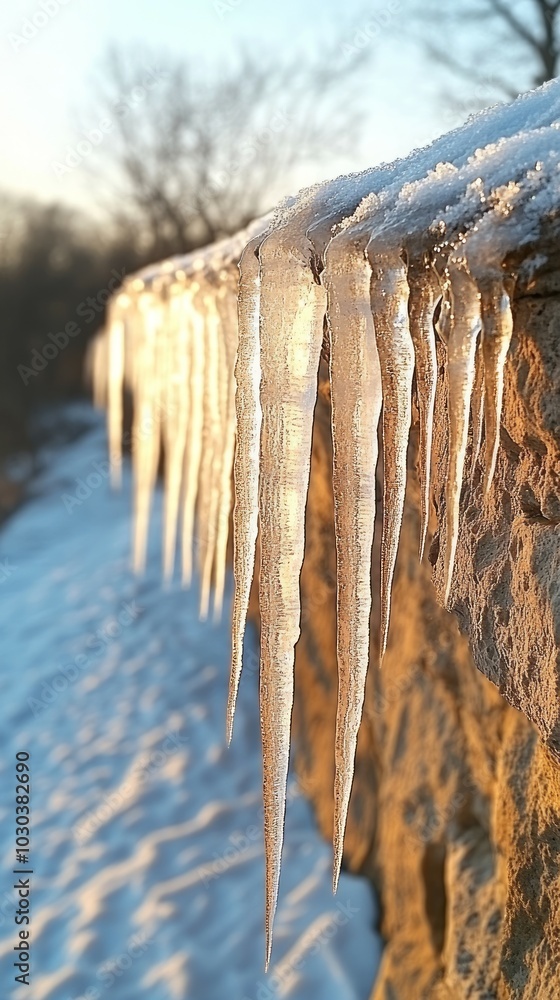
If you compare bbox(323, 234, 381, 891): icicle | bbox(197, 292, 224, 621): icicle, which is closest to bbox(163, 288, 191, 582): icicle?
bbox(197, 292, 224, 621): icicle

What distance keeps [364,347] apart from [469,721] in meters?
1.24

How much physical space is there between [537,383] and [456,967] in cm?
127

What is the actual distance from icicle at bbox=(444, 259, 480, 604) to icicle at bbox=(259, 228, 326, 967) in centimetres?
24

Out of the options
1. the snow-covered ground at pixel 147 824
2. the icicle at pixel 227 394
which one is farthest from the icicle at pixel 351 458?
the snow-covered ground at pixel 147 824

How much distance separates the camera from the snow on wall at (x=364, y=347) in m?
0.80

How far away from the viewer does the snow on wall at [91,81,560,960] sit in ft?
2.62

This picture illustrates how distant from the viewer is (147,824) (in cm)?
333

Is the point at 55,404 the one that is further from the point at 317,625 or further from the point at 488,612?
the point at 488,612

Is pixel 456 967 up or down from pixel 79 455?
down

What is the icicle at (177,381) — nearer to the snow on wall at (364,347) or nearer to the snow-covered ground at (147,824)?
the snow on wall at (364,347)

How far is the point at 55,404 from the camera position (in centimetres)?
1112

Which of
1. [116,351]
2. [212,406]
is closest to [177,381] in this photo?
[212,406]

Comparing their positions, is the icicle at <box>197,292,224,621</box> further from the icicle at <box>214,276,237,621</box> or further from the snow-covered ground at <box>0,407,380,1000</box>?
the snow-covered ground at <box>0,407,380,1000</box>

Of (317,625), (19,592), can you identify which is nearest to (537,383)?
(317,625)
